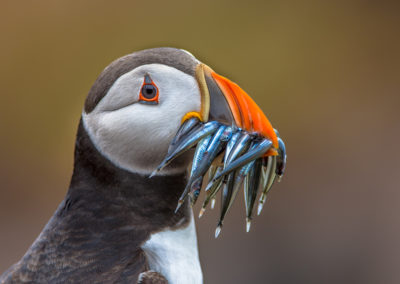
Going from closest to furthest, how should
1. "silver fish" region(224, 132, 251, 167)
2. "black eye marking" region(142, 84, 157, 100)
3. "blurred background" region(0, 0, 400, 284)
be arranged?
"silver fish" region(224, 132, 251, 167)
"black eye marking" region(142, 84, 157, 100)
"blurred background" region(0, 0, 400, 284)

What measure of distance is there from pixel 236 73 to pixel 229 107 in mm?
4192

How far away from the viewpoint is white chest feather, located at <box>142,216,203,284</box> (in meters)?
2.11

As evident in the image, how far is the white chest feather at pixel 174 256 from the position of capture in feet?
6.91

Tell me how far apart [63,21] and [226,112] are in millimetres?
4664

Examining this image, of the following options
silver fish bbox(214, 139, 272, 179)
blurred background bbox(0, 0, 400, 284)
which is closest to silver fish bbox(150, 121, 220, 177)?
silver fish bbox(214, 139, 272, 179)

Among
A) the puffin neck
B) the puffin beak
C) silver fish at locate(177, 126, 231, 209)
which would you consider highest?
the puffin beak

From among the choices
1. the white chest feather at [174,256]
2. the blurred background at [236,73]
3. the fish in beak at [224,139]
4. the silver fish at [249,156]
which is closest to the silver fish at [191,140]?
the fish in beak at [224,139]

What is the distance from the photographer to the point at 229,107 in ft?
6.77

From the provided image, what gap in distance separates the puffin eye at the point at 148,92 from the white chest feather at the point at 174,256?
458 mm

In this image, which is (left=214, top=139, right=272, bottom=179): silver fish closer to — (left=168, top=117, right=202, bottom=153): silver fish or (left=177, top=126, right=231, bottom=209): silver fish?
(left=177, top=126, right=231, bottom=209): silver fish

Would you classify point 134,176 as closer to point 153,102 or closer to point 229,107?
point 153,102

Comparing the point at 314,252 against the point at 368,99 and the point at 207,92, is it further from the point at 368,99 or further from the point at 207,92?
the point at 207,92

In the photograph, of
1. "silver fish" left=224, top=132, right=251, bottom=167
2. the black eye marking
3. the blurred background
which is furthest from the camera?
the blurred background

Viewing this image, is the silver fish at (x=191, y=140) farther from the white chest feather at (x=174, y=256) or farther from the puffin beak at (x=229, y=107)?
the white chest feather at (x=174, y=256)
